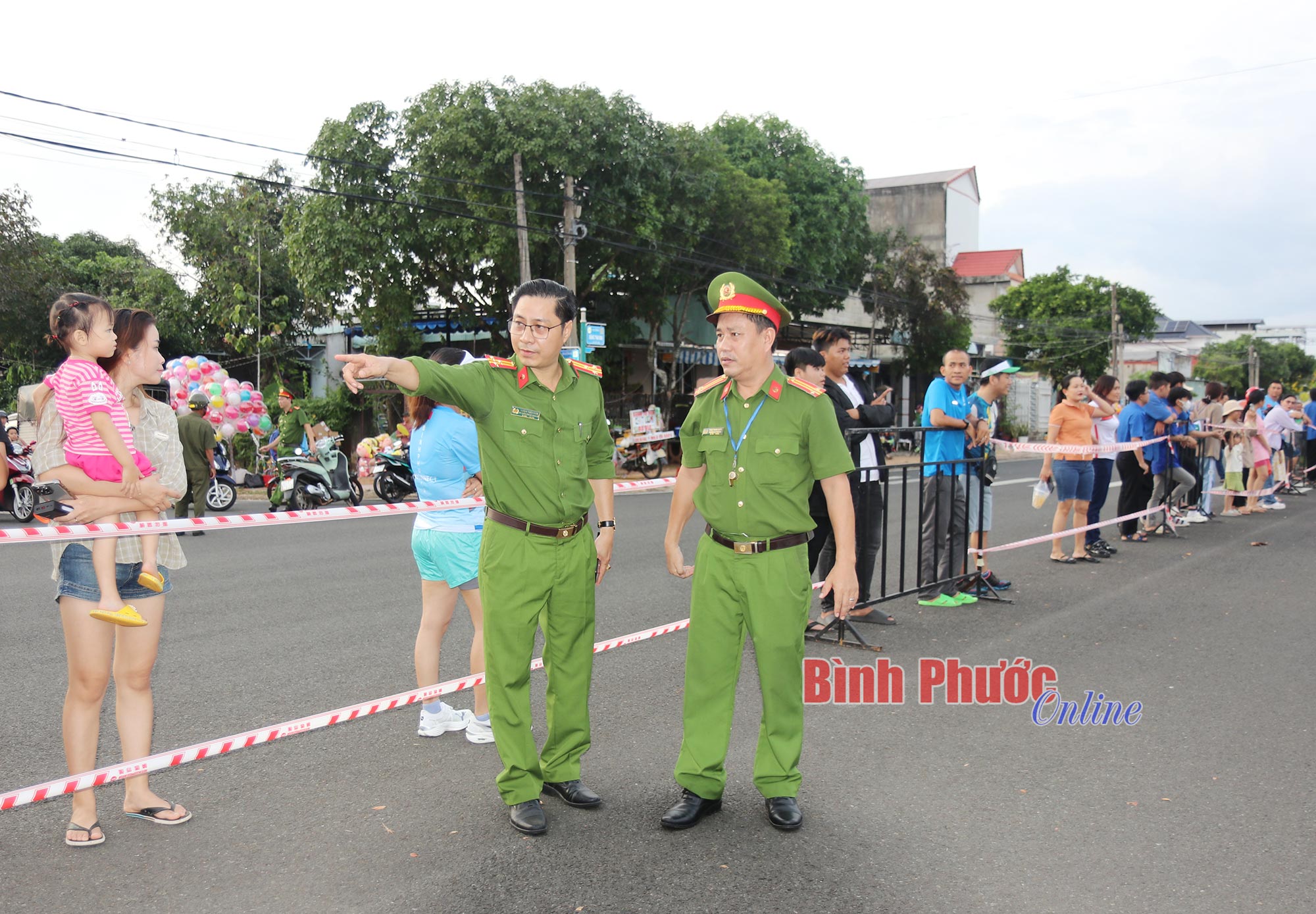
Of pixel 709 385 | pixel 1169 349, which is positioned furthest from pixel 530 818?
pixel 1169 349

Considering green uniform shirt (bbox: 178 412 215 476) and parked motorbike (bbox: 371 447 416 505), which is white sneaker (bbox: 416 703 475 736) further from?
parked motorbike (bbox: 371 447 416 505)

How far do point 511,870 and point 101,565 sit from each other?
1.68 m

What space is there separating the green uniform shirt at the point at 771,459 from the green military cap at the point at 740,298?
0.79 ft

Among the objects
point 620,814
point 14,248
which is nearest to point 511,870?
point 620,814

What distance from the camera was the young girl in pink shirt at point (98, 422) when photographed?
3221 millimetres

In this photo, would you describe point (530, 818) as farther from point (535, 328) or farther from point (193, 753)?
point (535, 328)

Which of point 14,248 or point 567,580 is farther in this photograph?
point 14,248

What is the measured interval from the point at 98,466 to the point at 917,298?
34375mm

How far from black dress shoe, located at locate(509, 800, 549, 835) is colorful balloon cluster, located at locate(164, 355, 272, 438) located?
15461 millimetres

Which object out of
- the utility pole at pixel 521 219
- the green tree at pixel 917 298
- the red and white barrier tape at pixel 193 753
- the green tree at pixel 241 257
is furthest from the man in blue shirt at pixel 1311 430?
the green tree at pixel 241 257

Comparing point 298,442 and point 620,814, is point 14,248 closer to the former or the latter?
point 298,442

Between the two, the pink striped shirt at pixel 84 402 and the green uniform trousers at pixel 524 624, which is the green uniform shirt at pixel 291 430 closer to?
the pink striped shirt at pixel 84 402

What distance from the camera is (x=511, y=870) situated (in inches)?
124

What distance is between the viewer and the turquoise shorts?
425 cm
